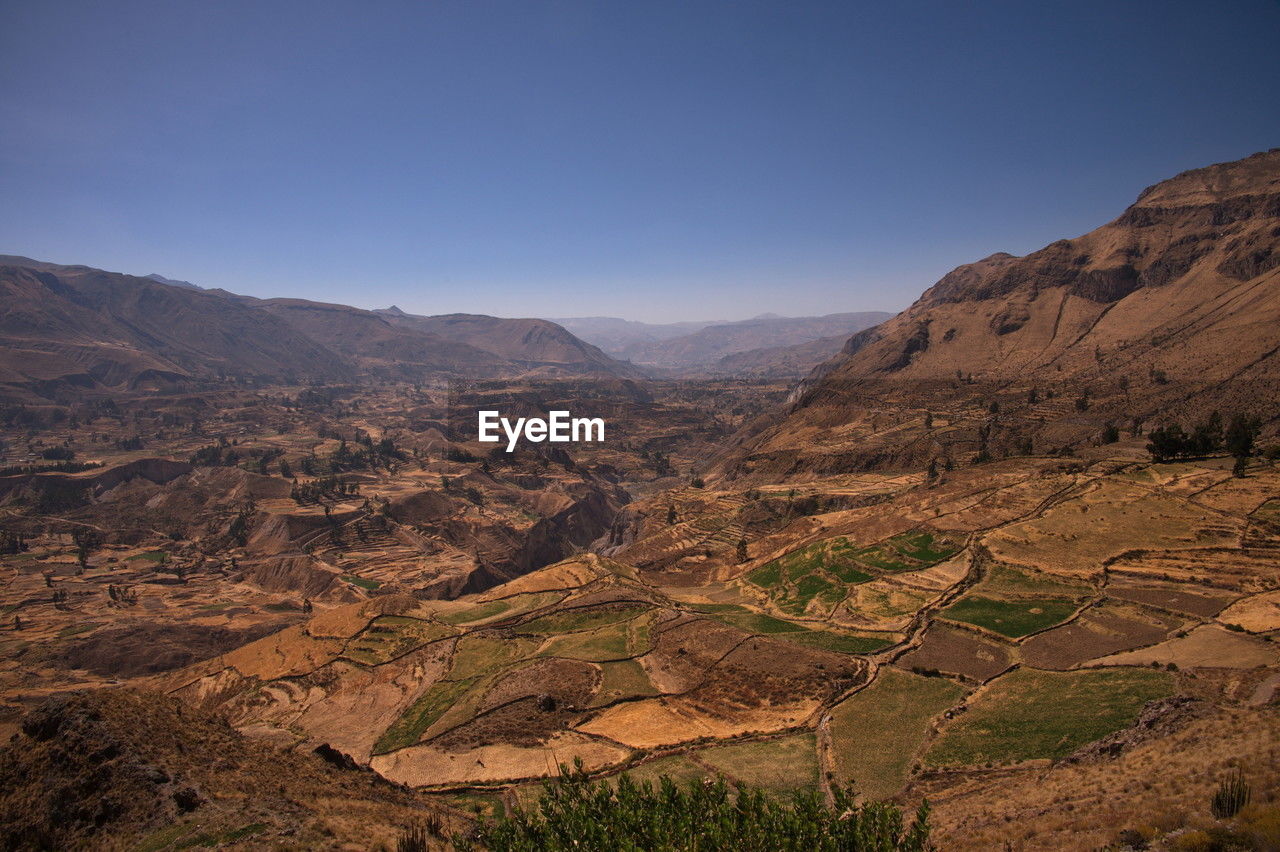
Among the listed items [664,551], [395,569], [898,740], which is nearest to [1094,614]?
[898,740]

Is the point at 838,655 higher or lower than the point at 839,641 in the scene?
higher

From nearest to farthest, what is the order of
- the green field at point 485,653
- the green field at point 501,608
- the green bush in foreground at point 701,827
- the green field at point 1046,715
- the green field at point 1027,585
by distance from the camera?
the green bush in foreground at point 701,827, the green field at point 1046,715, the green field at point 1027,585, the green field at point 485,653, the green field at point 501,608

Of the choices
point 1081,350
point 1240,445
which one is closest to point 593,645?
point 1240,445

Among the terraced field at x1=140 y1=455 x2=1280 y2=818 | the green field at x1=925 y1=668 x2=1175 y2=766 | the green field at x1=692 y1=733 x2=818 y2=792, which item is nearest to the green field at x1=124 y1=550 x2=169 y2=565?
the terraced field at x1=140 y1=455 x2=1280 y2=818

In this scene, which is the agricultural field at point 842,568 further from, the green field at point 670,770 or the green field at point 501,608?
the green field at point 670,770

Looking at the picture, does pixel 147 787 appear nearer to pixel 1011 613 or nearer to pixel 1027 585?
pixel 1011 613

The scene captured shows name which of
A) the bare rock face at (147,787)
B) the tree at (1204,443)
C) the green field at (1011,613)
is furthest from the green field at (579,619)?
the tree at (1204,443)
